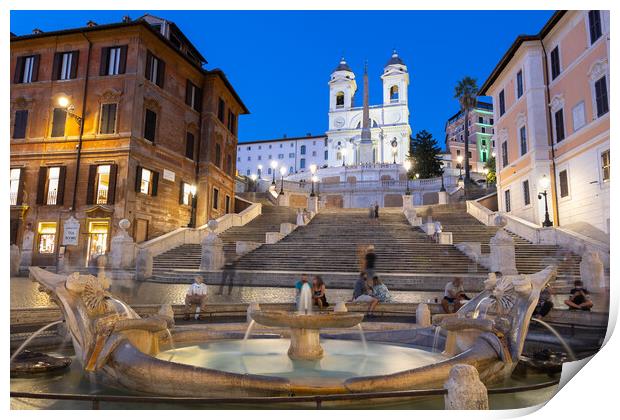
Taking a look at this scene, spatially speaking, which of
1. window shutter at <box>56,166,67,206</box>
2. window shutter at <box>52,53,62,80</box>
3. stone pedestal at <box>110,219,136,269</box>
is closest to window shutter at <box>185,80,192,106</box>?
window shutter at <box>52,53,62,80</box>

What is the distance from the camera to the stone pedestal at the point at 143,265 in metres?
16.2

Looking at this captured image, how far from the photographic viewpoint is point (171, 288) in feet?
45.6

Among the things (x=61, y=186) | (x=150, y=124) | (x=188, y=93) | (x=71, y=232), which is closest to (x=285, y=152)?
(x=188, y=93)

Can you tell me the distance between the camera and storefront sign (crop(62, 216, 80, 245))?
62.8 feet

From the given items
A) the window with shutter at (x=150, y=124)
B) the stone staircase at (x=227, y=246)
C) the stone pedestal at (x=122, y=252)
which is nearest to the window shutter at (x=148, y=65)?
the window with shutter at (x=150, y=124)

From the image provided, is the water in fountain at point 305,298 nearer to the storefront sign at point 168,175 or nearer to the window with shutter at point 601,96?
the window with shutter at point 601,96

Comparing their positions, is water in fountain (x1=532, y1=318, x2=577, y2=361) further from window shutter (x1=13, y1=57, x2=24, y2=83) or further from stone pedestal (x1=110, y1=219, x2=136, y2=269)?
window shutter (x1=13, y1=57, x2=24, y2=83)

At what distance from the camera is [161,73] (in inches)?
944

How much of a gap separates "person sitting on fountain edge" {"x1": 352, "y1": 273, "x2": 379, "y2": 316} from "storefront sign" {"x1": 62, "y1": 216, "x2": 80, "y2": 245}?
15.2 meters

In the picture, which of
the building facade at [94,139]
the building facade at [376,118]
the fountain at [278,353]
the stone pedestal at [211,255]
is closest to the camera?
the fountain at [278,353]

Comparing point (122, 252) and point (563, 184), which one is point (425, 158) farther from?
point (122, 252)

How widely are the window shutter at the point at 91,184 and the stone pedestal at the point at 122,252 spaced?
5.26 meters

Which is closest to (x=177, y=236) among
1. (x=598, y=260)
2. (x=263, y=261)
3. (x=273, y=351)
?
(x=263, y=261)

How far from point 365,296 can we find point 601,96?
49.7 feet
